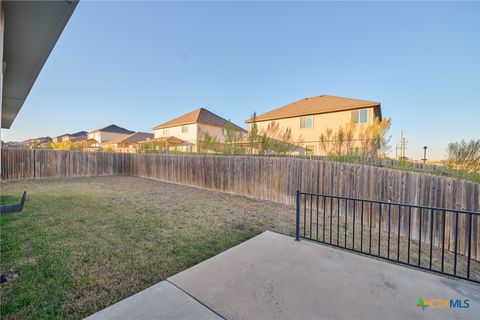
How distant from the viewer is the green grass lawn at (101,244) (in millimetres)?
2104

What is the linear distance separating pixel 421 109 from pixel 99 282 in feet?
44.8

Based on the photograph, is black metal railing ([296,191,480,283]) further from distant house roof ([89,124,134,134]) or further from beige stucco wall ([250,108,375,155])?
distant house roof ([89,124,134,134])

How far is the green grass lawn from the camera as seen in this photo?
2104 millimetres

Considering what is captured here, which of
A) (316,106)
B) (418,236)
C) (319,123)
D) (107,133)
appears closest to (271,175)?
(418,236)

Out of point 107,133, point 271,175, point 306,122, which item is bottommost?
point 271,175

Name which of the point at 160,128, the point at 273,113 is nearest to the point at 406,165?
the point at 273,113

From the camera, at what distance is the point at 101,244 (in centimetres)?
341

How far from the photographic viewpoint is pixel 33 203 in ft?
19.3

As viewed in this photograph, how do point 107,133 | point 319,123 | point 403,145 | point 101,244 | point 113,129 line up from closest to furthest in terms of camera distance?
point 101,244, point 403,145, point 319,123, point 107,133, point 113,129

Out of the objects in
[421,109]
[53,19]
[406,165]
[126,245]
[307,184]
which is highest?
[421,109]

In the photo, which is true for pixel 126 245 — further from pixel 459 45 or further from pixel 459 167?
pixel 459 45

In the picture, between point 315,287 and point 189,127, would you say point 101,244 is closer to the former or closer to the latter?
point 315,287

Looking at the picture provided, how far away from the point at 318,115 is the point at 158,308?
1788 centimetres

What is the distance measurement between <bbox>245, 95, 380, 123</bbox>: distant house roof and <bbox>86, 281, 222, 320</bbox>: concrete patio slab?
15.7m
